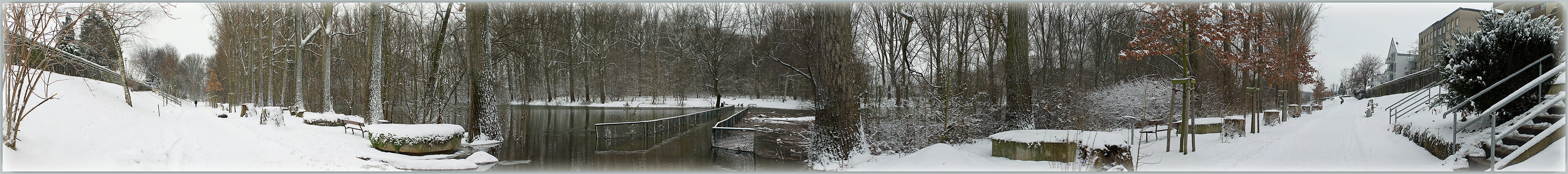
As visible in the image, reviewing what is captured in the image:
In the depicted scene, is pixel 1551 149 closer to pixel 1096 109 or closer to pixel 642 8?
pixel 1096 109

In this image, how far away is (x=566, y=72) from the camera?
80.9ft

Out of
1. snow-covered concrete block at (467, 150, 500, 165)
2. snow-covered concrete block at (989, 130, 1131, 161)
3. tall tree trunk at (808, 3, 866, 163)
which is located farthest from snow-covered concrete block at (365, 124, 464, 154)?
snow-covered concrete block at (989, 130, 1131, 161)

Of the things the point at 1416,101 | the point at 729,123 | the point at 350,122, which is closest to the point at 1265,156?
the point at 1416,101

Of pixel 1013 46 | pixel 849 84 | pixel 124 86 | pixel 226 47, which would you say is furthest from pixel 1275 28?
pixel 226 47

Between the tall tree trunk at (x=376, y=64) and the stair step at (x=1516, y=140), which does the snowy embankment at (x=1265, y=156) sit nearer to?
the stair step at (x=1516, y=140)

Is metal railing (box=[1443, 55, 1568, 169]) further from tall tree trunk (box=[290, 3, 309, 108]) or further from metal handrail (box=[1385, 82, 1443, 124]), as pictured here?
tall tree trunk (box=[290, 3, 309, 108])

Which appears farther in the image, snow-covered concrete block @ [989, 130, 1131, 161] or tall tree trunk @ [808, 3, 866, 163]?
tall tree trunk @ [808, 3, 866, 163]

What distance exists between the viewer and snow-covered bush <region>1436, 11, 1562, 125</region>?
6102 mm

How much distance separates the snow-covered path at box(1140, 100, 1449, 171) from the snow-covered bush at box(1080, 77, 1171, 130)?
2388 millimetres

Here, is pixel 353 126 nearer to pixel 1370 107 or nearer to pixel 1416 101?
pixel 1416 101

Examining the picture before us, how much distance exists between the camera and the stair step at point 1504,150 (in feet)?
17.3

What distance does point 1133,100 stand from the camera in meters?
13.0

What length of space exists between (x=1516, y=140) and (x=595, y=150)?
28.5 feet

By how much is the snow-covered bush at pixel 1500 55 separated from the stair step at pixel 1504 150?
2.93 feet
